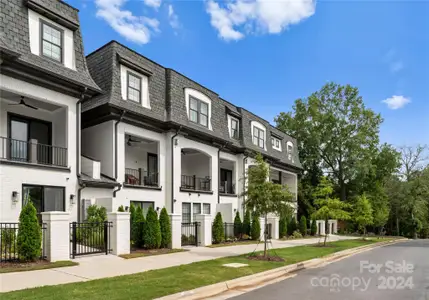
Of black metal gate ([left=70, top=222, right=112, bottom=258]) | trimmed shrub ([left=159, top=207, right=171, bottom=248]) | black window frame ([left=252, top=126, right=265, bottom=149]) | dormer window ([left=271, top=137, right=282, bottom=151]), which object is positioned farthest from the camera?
dormer window ([left=271, top=137, right=282, bottom=151])

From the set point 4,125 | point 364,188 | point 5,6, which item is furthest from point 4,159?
point 364,188

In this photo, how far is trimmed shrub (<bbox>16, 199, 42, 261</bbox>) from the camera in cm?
1145

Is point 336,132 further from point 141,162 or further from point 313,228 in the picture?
point 141,162

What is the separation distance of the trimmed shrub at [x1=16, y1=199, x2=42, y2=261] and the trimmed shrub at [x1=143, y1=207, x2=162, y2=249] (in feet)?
16.3

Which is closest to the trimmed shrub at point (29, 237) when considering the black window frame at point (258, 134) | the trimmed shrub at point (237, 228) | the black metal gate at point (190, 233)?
the black metal gate at point (190, 233)

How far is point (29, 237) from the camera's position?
1148cm

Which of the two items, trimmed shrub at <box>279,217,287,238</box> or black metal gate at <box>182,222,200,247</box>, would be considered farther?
trimmed shrub at <box>279,217,287,238</box>

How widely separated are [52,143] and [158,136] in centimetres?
575

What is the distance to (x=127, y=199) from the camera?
63.4 feet

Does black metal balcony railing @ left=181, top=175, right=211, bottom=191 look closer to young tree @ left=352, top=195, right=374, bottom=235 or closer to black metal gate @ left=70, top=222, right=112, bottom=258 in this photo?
black metal gate @ left=70, top=222, right=112, bottom=258

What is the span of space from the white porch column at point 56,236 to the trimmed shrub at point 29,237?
392mm

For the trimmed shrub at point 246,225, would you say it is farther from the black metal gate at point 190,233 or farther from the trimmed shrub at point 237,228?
the black metal gate at point 190,233

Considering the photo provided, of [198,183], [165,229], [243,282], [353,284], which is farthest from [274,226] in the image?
[243,282]

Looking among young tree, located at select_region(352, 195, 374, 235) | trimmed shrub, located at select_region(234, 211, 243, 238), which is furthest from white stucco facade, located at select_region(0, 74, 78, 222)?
young tree, located at select_region(352, 195, 374, 235)
